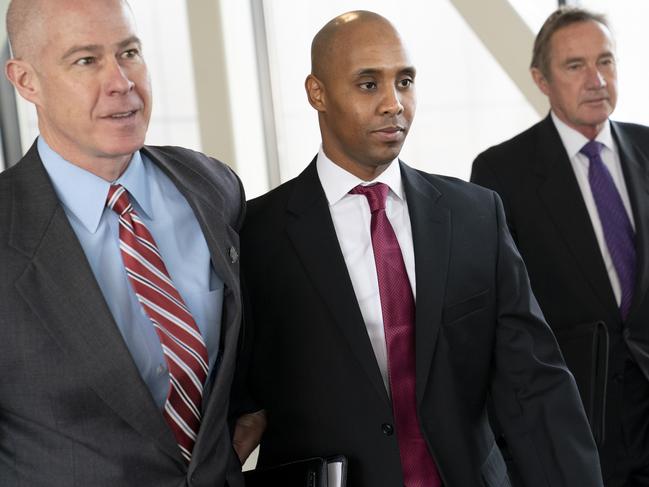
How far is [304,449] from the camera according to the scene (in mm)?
2363

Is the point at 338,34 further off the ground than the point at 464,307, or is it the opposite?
the point at 338,34

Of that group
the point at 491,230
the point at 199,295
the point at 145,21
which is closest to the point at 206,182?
the point at 199,295

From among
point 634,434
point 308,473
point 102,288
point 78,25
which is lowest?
point 634,434

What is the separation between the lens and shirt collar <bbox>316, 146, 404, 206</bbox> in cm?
249

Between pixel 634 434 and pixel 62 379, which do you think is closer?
pixel 62 379

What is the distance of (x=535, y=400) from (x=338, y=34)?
103 centimetres

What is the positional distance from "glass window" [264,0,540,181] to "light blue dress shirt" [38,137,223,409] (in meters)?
4.72

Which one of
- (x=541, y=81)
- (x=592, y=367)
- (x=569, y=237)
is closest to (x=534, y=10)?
(x=541, y=81)

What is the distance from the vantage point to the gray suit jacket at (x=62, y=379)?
6.05 feet

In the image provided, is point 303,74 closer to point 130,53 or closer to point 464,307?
point 464,307

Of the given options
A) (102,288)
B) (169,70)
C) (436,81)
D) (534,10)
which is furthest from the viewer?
(436,81)

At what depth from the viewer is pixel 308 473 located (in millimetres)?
2160

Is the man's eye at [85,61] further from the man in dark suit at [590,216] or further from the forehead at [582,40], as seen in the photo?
the forehead at [582,40]

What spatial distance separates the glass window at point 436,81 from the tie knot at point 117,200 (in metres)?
4.82
